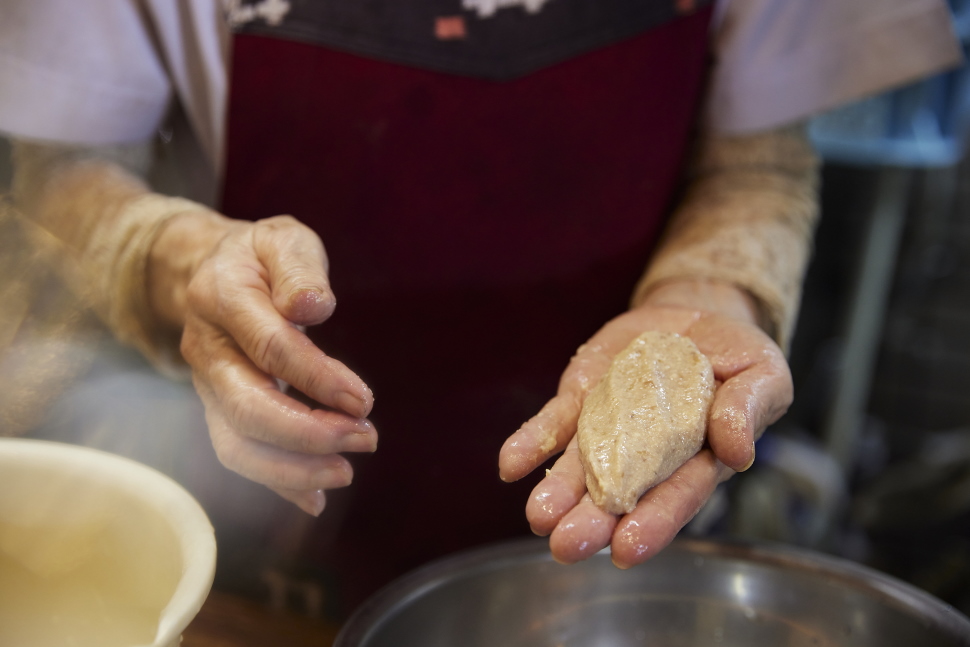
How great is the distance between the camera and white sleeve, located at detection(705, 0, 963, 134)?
3.24 feet

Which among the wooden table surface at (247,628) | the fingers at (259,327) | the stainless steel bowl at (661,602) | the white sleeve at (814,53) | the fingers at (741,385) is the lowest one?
the stainless steel bowl at (661,602)

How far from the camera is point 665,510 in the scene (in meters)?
0.62

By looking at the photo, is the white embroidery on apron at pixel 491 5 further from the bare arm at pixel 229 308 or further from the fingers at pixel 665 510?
the fingers at pixel 665 510

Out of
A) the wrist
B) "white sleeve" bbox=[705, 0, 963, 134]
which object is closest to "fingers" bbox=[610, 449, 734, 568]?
the wrist

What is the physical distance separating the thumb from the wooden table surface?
25 centimetres

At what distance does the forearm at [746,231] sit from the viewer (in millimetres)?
946

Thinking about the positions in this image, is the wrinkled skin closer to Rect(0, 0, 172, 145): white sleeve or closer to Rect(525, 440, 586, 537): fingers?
Rect(525, 440, 586, 537): fingers

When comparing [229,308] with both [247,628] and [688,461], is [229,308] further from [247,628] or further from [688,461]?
[688,461]

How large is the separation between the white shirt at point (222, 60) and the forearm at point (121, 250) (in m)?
0.13

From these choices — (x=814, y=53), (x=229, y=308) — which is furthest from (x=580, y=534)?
(x=814, y=53)

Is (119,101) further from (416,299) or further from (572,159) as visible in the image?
(572,159)

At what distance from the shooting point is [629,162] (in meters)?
0.99

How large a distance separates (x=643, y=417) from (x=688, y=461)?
62 millimetres

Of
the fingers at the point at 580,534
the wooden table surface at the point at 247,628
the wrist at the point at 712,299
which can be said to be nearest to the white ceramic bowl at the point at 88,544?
the wooden table surface at the point at 247,628
